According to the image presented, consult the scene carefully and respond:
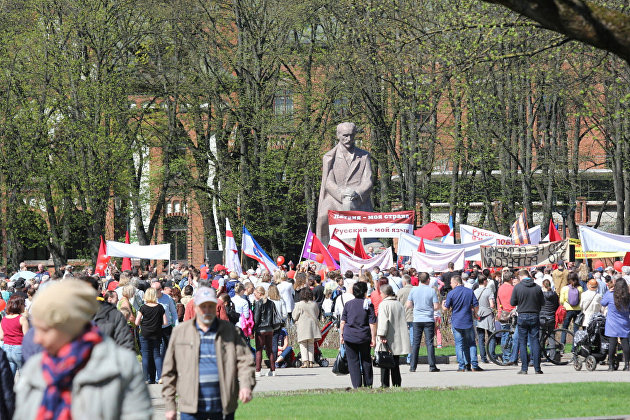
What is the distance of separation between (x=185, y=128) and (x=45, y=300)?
48.8 meters

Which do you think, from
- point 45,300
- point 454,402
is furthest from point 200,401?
point 454,402

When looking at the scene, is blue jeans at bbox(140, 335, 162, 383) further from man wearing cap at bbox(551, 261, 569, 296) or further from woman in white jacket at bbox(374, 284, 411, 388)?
man wearing cap at bbox(551, 261, 569, 296)

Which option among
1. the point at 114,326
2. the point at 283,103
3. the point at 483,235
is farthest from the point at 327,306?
the point at 283,103

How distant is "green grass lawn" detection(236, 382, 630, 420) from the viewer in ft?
42.9

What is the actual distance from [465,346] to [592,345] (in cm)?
208

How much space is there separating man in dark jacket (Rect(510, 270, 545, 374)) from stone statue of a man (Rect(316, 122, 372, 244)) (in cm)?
1606

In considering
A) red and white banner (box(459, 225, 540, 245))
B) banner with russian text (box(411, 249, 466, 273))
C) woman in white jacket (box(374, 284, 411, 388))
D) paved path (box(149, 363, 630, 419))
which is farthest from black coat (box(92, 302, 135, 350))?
red and white banner (box(459, 225, 540, 245))

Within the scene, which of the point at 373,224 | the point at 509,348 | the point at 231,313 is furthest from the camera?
the point at 373,224

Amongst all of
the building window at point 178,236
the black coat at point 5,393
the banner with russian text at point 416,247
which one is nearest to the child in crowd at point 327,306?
the banner with russian text at point 416,247

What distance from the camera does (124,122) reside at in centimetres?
4731

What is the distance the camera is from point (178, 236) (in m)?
64.8

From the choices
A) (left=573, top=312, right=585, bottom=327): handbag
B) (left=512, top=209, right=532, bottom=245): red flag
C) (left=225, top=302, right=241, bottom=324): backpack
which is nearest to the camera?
(left=225, top=302, right=241, bottom=324): backpack

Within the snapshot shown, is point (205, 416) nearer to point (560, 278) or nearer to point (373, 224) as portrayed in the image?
point (560, 278)

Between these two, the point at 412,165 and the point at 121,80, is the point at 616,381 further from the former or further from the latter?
the point at 121,80
